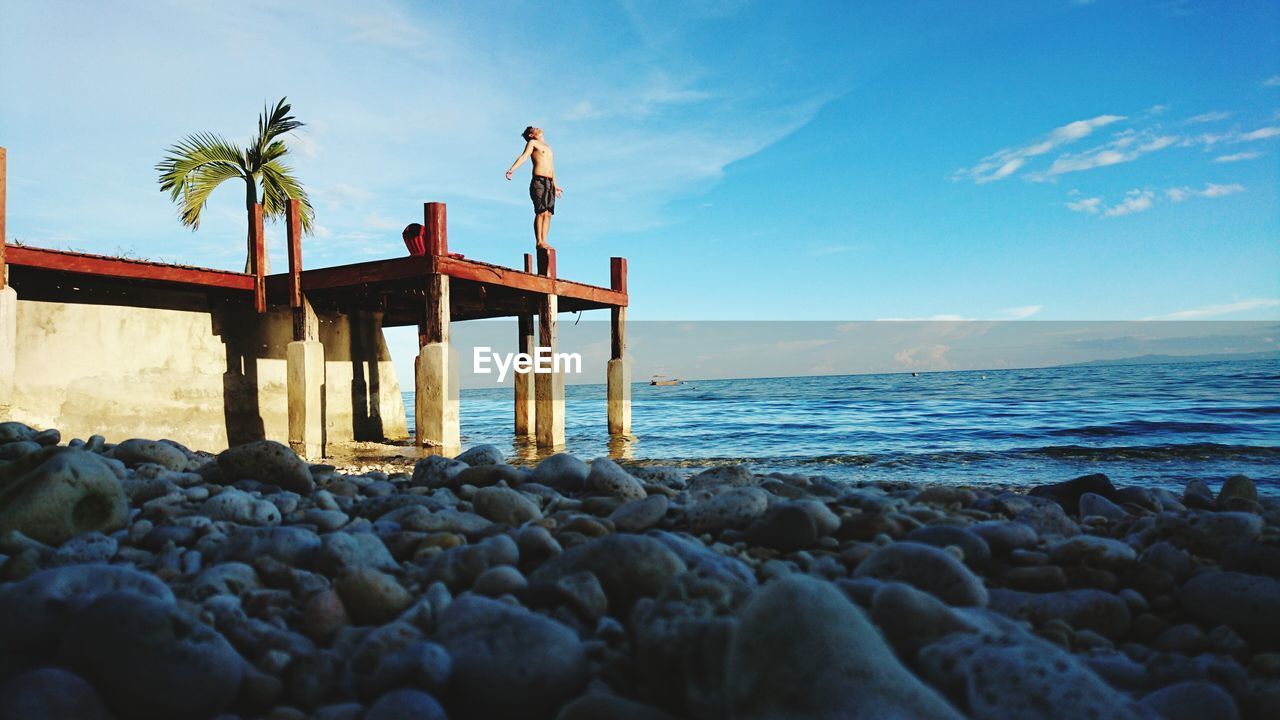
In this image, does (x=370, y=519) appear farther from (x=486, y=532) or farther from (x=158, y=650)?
(x=158, y=650)

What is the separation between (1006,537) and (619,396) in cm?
1224

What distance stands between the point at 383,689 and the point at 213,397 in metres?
11.6

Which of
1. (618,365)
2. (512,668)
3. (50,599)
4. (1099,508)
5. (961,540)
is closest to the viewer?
(512,668)

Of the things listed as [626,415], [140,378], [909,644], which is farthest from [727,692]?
[626,415]

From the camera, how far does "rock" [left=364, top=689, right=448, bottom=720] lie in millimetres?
1339

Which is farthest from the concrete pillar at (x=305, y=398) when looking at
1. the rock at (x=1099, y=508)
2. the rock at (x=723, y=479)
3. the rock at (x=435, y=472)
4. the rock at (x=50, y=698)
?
the rock at (x=1099, y=508)

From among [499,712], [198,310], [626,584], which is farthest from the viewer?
[198,310]

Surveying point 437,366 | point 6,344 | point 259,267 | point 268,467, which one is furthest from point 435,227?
point 268,467

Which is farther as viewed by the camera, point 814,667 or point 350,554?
point 350,554

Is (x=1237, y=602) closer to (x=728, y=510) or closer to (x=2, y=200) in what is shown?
(x=728, y=510)

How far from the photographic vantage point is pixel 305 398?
10.9m

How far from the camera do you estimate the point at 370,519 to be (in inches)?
123

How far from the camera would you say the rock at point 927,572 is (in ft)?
6.21

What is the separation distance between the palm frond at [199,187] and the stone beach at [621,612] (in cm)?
1490
